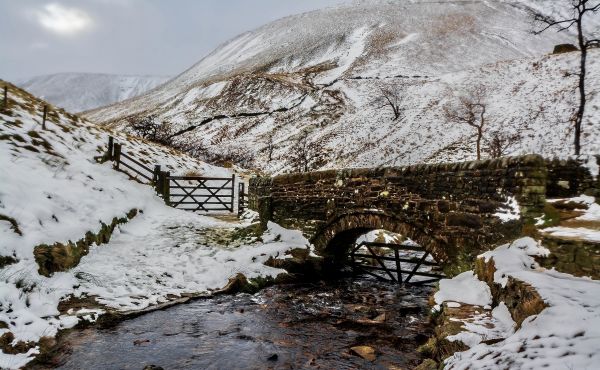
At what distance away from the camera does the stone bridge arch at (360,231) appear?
8031mm

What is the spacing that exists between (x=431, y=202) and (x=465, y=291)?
2317 millimetres

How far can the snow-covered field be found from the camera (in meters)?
6.94

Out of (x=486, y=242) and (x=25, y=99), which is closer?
(x=486, y=242)

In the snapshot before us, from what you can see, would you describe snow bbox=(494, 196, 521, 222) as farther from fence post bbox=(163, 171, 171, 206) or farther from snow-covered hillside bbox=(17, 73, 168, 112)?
snow-covered hillside bbox=(17, 73, 168, 112)

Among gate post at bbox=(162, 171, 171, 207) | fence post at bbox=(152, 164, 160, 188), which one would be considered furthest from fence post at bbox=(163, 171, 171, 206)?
fence post at bbox=(152, 164, 160, 188)

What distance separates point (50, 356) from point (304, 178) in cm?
742

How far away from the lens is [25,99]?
1695 centimetres

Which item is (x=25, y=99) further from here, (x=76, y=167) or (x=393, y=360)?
(x=393, y=360)

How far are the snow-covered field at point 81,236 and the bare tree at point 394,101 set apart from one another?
98.9 ft

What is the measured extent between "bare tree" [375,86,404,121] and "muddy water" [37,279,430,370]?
33375 mm

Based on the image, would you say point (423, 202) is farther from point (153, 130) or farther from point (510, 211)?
point (153, 130)

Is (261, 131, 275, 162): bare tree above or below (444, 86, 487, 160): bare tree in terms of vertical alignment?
below

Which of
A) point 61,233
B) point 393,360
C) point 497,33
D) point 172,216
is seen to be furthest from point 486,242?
point 497,33

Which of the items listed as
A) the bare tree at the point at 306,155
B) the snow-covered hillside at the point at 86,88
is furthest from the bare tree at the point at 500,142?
the snow-covered hillside at the point at 86,88
